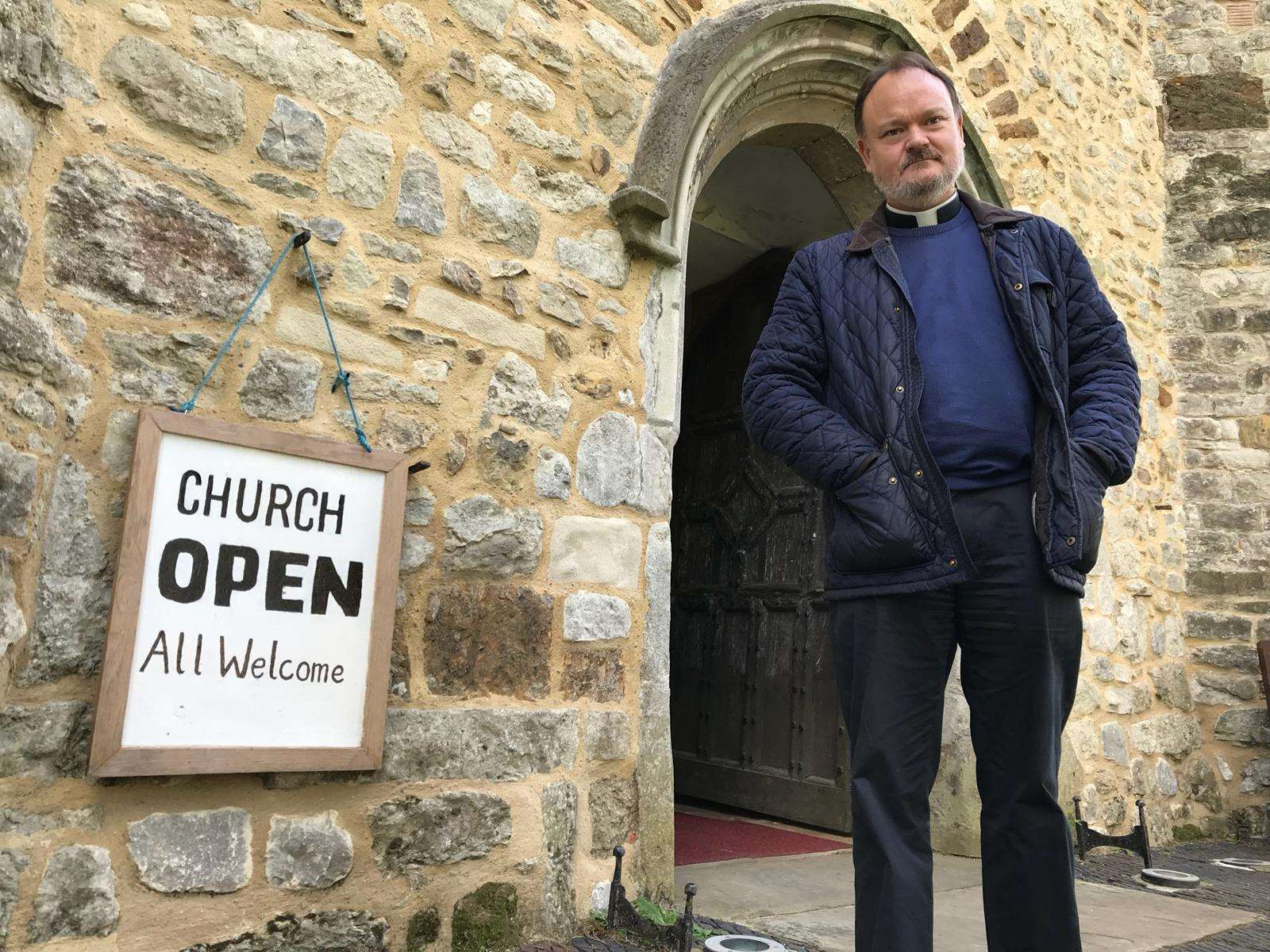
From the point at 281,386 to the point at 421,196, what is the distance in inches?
23.1

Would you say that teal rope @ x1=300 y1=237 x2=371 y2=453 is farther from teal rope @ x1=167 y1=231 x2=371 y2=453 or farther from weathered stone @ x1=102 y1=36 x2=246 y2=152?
weathered stone @ x1=102 y1=36 x2=246 y2=152

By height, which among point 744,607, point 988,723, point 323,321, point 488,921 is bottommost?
point 488,921

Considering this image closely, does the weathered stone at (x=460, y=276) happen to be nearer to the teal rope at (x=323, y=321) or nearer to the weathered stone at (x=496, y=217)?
the weathered stone at (x=496, y=217)

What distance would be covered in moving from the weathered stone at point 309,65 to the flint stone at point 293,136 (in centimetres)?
4

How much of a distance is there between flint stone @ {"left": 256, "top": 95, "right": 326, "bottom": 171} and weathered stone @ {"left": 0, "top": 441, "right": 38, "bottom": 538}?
804mm

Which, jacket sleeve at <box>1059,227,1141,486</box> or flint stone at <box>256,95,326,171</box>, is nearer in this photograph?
jacket sleeve at <box>1059,227,1141,486</box>

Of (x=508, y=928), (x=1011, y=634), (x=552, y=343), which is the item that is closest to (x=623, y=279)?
(x=552, y=343)

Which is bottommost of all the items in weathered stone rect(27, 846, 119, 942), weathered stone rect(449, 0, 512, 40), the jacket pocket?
weathered stone rect(27, 846, 119, 942)

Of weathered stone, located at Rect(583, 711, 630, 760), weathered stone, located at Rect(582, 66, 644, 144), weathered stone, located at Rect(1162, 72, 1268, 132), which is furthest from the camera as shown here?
weathered stone, located at Rect(1162, 72, 1268, 132)

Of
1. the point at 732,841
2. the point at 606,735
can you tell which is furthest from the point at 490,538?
the point at 732,841

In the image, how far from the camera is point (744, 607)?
4.35 m

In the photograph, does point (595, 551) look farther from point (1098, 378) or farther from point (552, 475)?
point (1098, 378)

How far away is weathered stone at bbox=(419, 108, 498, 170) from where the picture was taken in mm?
2262

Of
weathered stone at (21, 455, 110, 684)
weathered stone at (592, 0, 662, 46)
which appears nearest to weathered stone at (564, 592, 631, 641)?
weathered stone at (21, 455, 110, 684)
